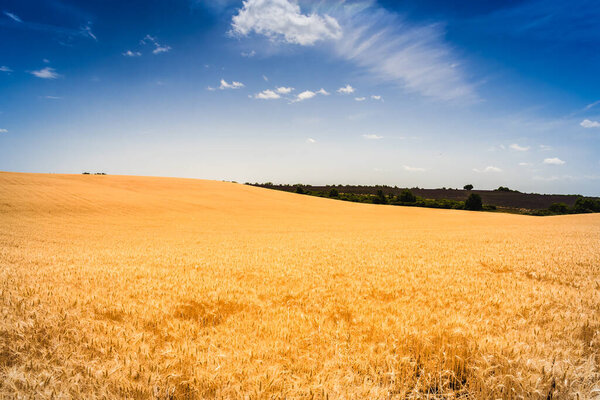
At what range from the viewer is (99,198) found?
36719mm

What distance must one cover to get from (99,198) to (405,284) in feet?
140

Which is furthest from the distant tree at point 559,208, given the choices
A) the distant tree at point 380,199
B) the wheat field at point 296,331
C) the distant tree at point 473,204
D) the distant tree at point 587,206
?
the wheat field at point 296,331

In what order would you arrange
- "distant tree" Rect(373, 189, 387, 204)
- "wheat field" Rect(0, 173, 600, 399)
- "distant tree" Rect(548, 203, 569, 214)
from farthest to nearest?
"distant tree" Rect(373, 189, 387, 204) → "distant tree" Rect(548, 203, 569, 214) → "wheat field" Rect(0, 173, 600, 399)

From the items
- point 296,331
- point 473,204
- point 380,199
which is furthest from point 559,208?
point 296,331

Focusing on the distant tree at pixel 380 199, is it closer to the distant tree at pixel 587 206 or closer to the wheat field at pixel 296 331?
the distant tree at pixel 587 206

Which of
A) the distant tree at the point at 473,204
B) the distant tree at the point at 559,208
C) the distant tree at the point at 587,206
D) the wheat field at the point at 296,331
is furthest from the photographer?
the distant tree at the point at 559,208

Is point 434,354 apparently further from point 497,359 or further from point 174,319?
point 174,319

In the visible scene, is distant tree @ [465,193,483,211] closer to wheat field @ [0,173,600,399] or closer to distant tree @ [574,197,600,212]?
distant tree @ [574,197,600,212]

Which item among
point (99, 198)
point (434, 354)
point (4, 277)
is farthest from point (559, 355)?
point (99, 198)

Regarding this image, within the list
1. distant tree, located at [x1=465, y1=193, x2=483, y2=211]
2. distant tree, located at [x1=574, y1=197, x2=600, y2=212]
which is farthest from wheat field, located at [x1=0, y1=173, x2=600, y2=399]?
distant tree, located at [x1=574, y1=197, x2=600, y2=212]

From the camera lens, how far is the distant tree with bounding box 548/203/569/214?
254 ft

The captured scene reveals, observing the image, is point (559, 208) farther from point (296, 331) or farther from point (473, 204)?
point (296, 331)

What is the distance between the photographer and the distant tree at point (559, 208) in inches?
3052

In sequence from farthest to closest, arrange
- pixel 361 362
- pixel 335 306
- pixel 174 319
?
pixel 335 306 → pixel 174 319 → pixel 361 362
